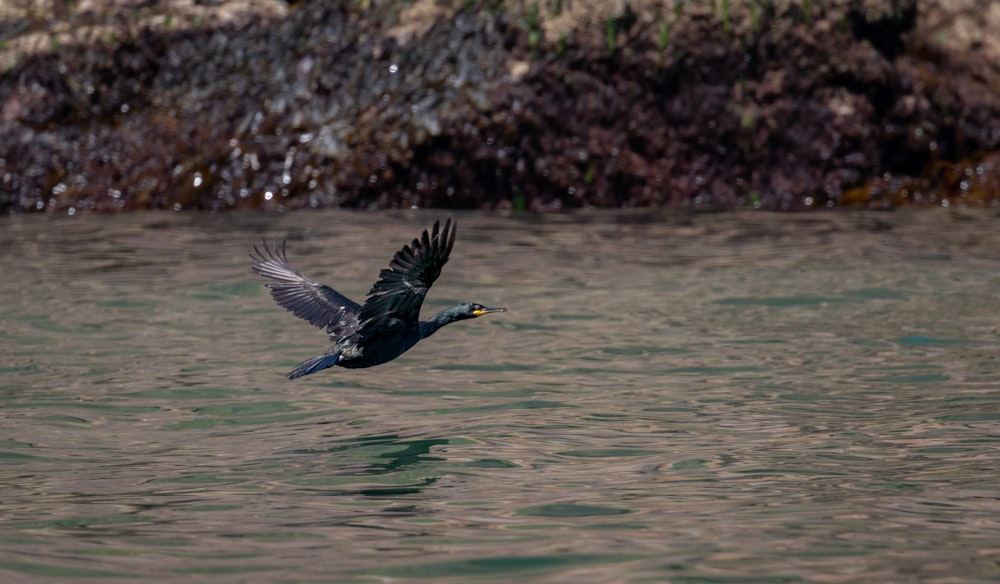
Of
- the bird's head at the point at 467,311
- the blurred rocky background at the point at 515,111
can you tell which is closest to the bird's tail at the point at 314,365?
the bird's head at the point at 467,311

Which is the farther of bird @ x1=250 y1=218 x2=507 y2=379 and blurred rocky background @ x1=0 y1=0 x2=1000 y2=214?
blurred rocky background @ x1=0 y1=0 x2=1000 y2=214

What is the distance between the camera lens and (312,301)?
24.4 ft

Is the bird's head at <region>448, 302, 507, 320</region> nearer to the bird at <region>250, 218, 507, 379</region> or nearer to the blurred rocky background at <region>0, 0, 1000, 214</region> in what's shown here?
the bird at <region>250, 218, 507, 379</region>

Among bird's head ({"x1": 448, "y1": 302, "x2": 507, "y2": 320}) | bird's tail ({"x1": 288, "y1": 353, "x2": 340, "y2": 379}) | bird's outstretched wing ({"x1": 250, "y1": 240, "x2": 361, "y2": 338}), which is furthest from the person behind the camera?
bird's outstretched wing ({"x1": 250, "y1": 240, "x2": 361, "y2": 338})

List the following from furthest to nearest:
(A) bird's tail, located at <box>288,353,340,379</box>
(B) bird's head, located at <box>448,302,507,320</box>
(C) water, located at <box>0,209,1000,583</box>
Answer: (B) bird's head, located at <box>448,302,507,320</box> < (A) bird's tail, located at <box>288,353,340,379</box> < (C) water, located at <box>0,209,1000,583</box>

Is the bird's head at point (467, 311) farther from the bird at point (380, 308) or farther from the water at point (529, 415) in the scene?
the water at point (529, 415)

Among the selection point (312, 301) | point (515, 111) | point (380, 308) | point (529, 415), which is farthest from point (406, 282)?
point (515, 111)

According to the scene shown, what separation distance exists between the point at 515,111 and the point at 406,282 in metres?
8.23

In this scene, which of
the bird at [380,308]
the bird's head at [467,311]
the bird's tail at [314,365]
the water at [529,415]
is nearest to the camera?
the water at [529,415]

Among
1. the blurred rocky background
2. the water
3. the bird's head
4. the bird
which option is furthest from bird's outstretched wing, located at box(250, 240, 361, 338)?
the blurred rocky background

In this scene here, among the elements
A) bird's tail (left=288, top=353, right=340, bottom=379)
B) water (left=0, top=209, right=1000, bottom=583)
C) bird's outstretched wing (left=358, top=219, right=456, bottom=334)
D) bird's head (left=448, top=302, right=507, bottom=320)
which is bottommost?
water (left=0, top=209, right=1000, bottom=583)

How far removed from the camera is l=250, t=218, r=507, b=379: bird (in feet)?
19.7

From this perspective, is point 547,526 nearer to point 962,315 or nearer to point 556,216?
point 962,315

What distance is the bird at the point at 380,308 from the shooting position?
600 cm
